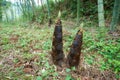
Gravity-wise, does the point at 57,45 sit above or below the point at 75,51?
above

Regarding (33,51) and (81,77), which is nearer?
(81,77)

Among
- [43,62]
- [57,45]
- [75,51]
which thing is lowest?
[43,62]

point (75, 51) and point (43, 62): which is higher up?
point (75, 51)

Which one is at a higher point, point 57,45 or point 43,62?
point 57,45

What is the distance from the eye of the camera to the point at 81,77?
2.59 m

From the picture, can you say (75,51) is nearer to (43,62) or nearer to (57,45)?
(57,45)

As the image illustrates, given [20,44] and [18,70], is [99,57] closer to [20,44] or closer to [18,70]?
[18,70]

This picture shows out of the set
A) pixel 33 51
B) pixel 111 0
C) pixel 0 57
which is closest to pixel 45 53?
pixel 33 51

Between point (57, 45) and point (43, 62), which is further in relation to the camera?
point (43, 62)

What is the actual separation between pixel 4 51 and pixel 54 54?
4.38 feet

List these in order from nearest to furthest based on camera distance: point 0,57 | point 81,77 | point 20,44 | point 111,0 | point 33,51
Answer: point 81,77 → point 0,57 → point 33,51 → point 20,44 → point 111,0

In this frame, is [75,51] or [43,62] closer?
[75,51]

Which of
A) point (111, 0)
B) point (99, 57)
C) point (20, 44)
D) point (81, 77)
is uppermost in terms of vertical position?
point (111, 0)

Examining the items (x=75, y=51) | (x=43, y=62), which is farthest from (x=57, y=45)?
A: (x=43, y=62)
